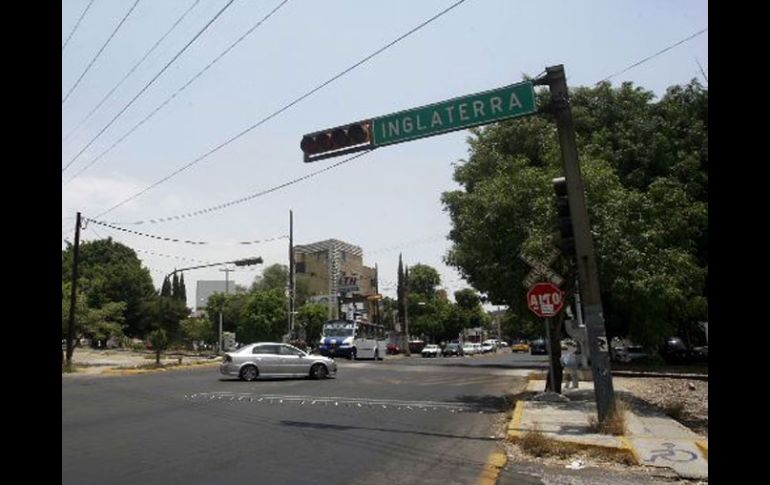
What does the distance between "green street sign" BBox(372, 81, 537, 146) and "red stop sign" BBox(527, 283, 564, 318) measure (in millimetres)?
4952

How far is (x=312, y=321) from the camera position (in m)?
67.2

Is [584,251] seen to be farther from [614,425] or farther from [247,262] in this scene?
[247,262]

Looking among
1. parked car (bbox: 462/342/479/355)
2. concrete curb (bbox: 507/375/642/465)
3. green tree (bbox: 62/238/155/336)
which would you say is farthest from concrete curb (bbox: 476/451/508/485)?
parked car (bbox: 462/342/479/355)

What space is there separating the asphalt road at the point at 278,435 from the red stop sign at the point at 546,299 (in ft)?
8.05

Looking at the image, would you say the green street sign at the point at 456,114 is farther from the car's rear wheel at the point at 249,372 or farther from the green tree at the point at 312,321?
the green tree at the point at 312,321

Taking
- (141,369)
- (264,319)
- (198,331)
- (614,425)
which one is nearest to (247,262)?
(141,369)

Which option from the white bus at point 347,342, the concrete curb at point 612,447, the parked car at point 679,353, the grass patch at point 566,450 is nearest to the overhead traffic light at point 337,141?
the concrete curb at point 612,447
